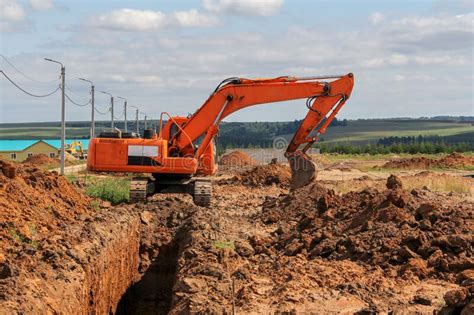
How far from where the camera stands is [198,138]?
70.2ft

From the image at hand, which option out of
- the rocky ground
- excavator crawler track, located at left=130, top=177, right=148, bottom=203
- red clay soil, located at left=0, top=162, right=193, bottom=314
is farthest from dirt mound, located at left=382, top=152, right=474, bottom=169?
red clay soil, located at left=0, top=162, right=193, bottom=314

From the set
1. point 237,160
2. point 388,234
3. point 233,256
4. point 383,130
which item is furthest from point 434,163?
point 383,130

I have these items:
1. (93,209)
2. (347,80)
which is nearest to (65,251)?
(93,209)

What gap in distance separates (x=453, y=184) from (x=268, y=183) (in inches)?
309

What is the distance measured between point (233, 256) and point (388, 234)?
2622 millimetres

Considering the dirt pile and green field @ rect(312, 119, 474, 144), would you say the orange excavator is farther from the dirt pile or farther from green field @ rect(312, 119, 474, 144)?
green field @ rect(312, 119, 474, 144)

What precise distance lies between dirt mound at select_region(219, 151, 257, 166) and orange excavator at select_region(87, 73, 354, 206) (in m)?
24.7

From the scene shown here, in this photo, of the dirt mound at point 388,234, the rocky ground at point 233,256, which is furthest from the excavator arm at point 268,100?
the dirt mound at point 388,234

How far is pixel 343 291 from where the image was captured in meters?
10.6

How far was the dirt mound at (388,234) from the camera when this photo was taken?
1204 centimetres

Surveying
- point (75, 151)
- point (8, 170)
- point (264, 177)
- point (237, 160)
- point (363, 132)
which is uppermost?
point (8, 170)

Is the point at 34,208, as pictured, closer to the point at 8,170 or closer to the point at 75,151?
the point at 8,170

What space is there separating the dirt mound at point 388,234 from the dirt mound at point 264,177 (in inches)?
496

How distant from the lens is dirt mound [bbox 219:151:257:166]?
4775cm
